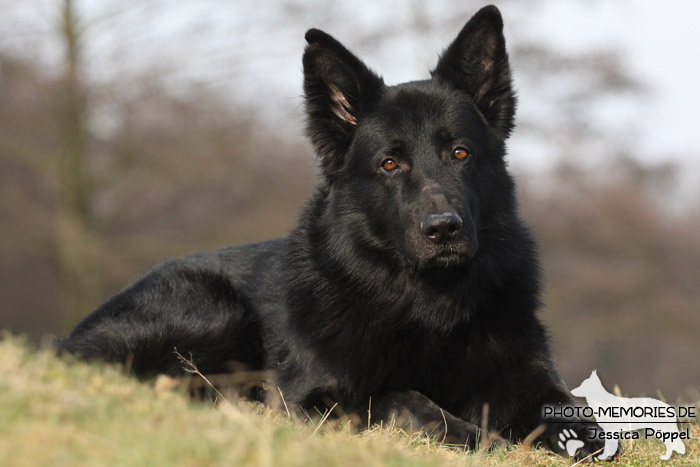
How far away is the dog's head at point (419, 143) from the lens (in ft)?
15.1

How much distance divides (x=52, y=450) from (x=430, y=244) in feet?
8.81

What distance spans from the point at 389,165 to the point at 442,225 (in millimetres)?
716

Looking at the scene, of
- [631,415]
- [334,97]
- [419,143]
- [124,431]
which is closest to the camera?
[124,431]

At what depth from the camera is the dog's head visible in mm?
4609

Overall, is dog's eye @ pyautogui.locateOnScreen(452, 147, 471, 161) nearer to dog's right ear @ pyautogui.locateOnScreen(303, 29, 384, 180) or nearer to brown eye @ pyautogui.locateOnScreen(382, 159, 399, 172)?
brown eye @ pyautogui.locateOnScreen(382, 159, 399, 172)

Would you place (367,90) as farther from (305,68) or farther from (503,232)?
(503,232)

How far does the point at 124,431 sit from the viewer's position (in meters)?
2.36

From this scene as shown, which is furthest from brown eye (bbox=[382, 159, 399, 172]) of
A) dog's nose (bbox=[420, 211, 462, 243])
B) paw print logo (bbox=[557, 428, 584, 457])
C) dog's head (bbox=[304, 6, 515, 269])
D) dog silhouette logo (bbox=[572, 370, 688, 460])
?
paw print logo (bbox=[557, 428, 584, 457])

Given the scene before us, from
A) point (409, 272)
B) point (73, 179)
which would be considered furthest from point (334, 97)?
point (73, 179)

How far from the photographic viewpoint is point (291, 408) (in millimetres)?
4746

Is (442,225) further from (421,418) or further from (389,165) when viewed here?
(421,418)

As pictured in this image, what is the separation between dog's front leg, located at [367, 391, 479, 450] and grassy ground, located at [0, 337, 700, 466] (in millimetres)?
1311

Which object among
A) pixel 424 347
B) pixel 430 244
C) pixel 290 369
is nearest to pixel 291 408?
pixel 290 369

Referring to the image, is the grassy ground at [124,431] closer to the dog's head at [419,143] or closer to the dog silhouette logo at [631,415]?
the dog's head at [419,143]
